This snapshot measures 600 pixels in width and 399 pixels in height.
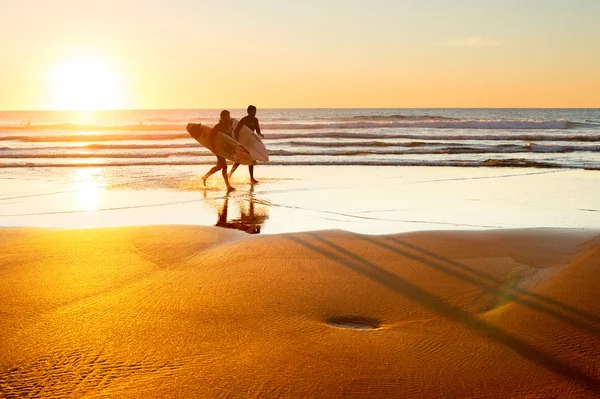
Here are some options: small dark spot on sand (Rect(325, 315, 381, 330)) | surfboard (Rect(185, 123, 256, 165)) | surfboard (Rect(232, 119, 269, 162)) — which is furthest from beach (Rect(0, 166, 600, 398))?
surfboard (Rect(232, 119, 269, 162))

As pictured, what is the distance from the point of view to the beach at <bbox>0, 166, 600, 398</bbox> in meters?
3.17

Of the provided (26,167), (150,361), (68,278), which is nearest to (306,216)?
(68,278)

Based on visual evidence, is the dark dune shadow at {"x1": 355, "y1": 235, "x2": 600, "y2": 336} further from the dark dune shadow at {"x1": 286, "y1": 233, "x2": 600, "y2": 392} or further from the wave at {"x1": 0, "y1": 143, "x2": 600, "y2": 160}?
the wave at {"x1": 0, "y1": 143, "x2": 600, "y2": 160}

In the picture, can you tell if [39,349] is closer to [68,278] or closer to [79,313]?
[79,313]

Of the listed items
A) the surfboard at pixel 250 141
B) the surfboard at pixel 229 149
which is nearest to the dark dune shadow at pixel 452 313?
the surfboard at pixel 229 149

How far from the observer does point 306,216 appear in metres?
8.98

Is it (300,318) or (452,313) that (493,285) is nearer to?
(452,313)

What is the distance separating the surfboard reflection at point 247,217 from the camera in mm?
8141

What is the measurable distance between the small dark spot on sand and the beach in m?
0.01

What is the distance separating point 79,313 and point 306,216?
5.19 meters

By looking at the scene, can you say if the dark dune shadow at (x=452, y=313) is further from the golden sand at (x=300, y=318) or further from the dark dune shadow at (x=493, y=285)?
the dark dune shadow at (x=493, y=285)

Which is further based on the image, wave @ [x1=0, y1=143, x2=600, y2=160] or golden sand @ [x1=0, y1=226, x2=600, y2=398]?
wave @ [x1=0, y1=143, x2=600, y2=160]

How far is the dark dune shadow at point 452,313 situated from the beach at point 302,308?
0.01 meters

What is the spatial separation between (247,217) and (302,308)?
489 centimetres
